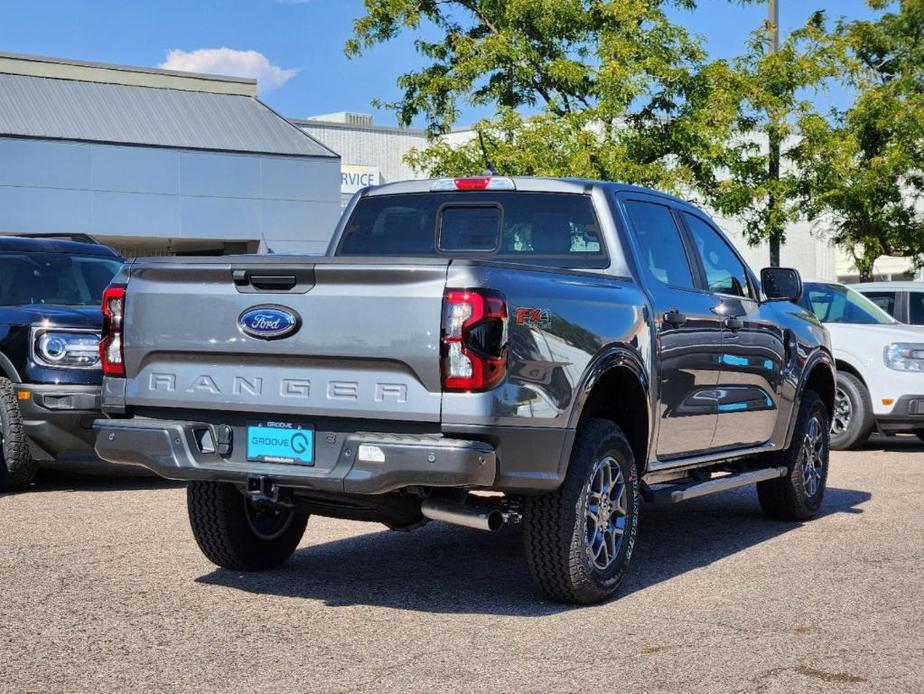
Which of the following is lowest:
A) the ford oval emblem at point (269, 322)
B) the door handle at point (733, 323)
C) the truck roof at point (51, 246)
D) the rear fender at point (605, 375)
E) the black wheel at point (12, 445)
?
the black wheel at point (12, 445)

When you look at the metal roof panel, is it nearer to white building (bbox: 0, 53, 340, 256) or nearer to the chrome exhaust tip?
white building (bbox: 0, 53, 340, 256)

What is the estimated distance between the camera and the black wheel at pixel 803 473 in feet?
28.8

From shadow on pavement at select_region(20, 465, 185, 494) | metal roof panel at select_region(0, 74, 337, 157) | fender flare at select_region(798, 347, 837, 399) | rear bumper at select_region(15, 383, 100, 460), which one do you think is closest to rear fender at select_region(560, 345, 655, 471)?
fender flare at select_region(798, 347, 837, 399)

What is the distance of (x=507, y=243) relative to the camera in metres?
7.24

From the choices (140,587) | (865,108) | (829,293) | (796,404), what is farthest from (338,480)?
(865,108)

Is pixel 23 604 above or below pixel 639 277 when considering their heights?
below

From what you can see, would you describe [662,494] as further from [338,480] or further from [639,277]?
[338,480]

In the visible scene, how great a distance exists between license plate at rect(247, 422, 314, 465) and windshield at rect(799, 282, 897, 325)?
32.0 feet

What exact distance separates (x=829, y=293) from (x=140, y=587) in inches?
391

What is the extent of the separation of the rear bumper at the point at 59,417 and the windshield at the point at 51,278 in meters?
1.27

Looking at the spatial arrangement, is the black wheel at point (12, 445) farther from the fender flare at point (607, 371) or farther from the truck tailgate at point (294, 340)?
the fender flare at point (607, 371)

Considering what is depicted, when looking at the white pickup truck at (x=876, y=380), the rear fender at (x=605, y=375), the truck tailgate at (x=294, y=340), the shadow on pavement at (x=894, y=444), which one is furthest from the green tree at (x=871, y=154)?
the truck tailgate at (x=294, y=340)

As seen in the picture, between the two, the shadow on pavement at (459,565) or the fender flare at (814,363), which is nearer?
the shadow on pavement at (459,565)

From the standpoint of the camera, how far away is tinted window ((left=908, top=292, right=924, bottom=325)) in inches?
605
